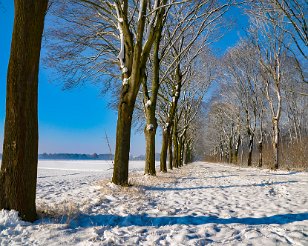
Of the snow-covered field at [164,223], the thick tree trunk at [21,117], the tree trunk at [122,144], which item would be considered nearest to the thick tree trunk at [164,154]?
the tree trunk at [122,144]

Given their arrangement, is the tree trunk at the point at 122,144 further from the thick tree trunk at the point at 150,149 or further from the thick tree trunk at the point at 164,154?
the thick tree trunk at the point at 164,154

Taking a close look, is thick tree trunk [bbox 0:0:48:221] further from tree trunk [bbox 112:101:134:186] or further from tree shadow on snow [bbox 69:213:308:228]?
tree trunk [bbox 112:101:134:186]

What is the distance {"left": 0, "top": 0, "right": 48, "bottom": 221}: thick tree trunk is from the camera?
3893 millimetres

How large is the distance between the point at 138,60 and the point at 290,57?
13810 mm

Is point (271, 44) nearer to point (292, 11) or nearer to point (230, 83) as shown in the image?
point (292, 11)

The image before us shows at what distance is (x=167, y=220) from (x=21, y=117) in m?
2.76

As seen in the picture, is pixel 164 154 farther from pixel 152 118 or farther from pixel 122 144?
pixel 122 144

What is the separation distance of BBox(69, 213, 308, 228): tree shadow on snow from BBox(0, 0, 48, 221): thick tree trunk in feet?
2.76

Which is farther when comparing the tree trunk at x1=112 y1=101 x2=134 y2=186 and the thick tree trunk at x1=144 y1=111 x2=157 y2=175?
the thick tree trunk at x1=144 y1=111 x2=157 y2=175

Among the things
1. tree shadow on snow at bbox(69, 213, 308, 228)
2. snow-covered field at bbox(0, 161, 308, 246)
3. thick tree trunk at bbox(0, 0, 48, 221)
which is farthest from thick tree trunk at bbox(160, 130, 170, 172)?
thick tree trunk at bbox(0, 0, 48, 221)

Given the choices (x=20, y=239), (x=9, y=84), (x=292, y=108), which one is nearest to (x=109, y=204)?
(x=20, y=239)

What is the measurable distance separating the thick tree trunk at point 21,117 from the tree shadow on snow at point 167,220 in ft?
2.76

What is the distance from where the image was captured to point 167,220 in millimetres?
4496

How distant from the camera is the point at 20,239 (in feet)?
11.0
